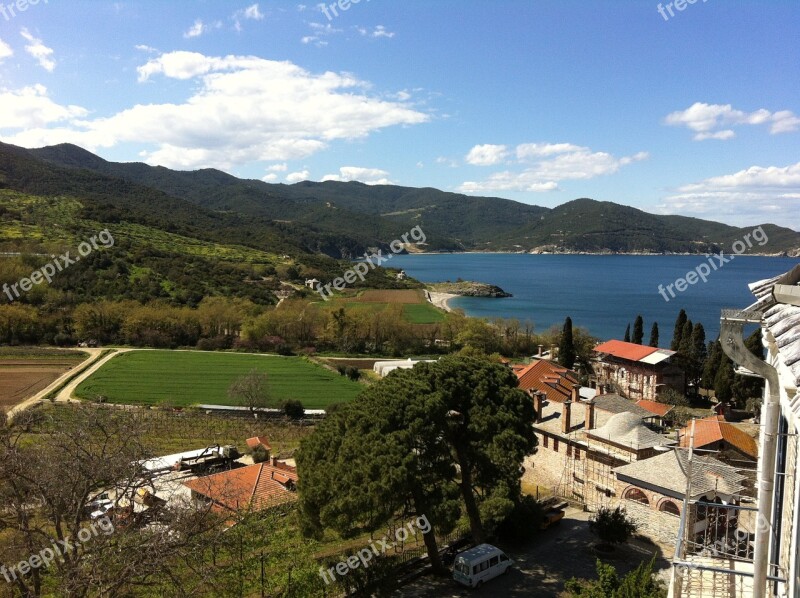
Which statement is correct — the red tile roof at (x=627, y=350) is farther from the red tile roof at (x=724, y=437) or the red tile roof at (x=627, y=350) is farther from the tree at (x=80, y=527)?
the tree at (x=80, y=527)

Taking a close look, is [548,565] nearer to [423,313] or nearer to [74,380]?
[74,380]

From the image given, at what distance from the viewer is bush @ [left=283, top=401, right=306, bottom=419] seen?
106 feet

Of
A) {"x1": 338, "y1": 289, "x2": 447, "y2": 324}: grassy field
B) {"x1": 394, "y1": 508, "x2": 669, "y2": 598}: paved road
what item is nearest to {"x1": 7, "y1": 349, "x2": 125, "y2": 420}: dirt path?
{"x1": 394, "y1": 508, "x2": 669, "y2": 598}: paved road

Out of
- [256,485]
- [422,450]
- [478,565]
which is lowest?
[478,565]

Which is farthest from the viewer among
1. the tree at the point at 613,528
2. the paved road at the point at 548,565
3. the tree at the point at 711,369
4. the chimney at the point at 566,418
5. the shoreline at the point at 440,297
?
the shoreline at the point at 440,297

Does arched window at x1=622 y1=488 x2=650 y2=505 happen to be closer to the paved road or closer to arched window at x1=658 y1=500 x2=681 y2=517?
arched window at x1=658 y1=500 x2=681 y2=517

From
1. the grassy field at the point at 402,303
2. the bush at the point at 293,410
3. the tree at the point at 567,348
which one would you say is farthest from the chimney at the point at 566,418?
the grassy field at the point at 402,303

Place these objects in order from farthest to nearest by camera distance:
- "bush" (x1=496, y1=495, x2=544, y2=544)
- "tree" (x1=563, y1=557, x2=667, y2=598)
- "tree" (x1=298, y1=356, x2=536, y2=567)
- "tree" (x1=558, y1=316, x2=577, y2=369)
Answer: "tree" (x1=558, y1=316, x2=577, y2=369) → "bush" (x1=496, y1=495, x2=544, y2=544) → "tree" (x1=298, y1=356, x2=536, y2=567) → "tree" (x1=563, y1=557, x2=667, y2=598)

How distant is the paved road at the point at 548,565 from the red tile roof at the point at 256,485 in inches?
206

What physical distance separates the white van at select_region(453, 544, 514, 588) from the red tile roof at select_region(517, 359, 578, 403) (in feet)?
48.5

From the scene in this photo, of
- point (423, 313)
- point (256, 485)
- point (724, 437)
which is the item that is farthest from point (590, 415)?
point (423, 313)

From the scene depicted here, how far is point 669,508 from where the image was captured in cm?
1534

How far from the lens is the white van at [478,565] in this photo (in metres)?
12.9

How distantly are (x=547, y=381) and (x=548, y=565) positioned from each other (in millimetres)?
15784
